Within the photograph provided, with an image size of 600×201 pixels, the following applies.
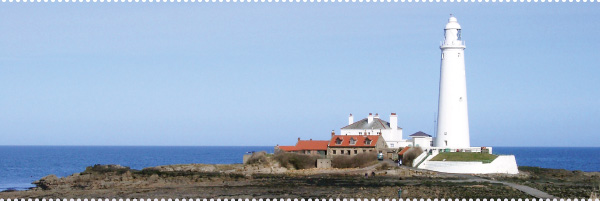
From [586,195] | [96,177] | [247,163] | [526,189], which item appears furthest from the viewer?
[247,163]

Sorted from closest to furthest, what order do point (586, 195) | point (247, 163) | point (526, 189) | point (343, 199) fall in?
point (343, 199), point (586, 195), point (526, 189), point (247, 163)

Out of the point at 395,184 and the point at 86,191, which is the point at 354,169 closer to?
the point at 395,184

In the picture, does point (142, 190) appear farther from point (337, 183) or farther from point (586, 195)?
point (586, 195)

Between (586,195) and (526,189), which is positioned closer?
(586,195)

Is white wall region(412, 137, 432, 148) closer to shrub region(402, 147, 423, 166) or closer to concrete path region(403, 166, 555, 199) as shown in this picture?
shrub region(402, 147, 423, 166)

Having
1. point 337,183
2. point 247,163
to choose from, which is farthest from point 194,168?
point 337,183

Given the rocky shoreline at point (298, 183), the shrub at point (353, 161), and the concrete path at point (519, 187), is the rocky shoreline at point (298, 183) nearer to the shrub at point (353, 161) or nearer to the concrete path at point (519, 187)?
the concrete path at point (519, 187)

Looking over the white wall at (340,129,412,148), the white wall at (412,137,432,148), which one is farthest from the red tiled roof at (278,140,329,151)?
the white wall at (412,137,432,148)

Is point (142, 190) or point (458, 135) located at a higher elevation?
point (458, 135)
